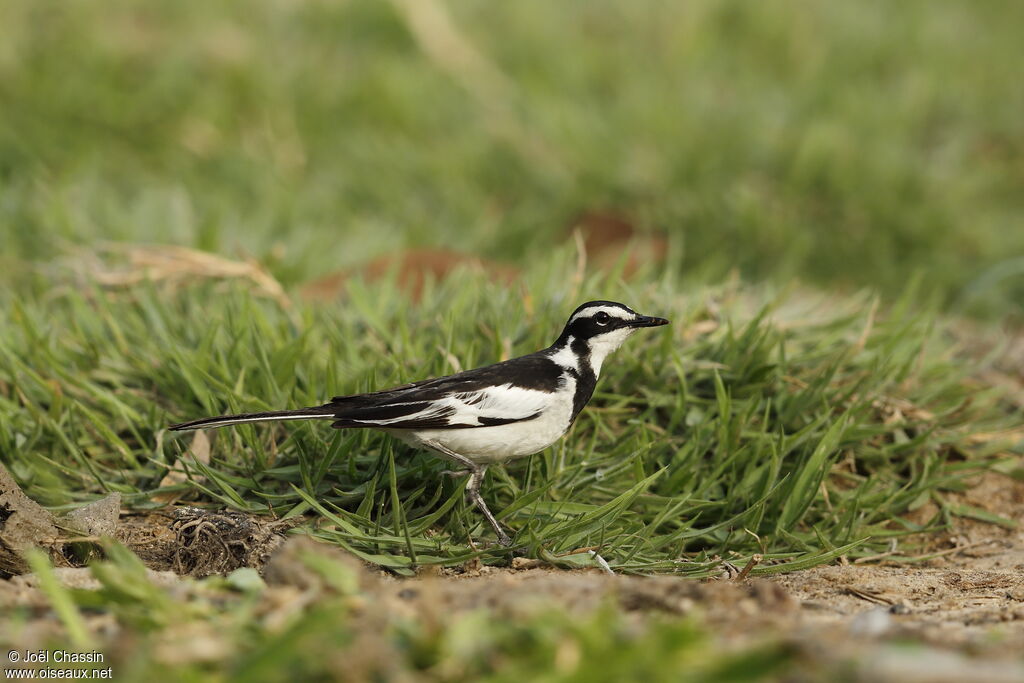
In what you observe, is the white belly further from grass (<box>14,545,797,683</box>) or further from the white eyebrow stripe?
grass (<box>14,545,797,683</box>)

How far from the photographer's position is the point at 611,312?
3629mm

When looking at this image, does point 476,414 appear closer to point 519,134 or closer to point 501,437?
point 501,437

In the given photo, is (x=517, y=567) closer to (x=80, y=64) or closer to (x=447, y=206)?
(x=447, y=206)

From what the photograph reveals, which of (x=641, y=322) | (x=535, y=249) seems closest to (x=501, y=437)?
(x=641, y=322)

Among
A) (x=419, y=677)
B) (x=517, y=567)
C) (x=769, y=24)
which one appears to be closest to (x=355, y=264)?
(x=517, y=567)

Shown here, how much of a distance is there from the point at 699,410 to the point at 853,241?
11.2 ft

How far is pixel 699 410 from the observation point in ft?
13.7

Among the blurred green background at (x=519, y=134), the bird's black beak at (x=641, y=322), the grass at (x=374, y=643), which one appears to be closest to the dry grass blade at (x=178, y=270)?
the blurred green background at (x=519, y=134)

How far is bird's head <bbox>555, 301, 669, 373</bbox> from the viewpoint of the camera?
3.63 meters

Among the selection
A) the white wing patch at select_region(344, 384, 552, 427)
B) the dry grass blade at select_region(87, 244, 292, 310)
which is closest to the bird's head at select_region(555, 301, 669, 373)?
the white wing patch at select_region(344, 384, 552, 427)

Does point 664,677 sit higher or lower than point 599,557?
higher

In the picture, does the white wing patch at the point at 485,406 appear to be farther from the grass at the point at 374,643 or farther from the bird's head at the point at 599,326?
the grass at the point at 374,643

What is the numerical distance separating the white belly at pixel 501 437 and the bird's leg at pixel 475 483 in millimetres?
16

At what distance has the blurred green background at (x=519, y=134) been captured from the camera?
691cm
